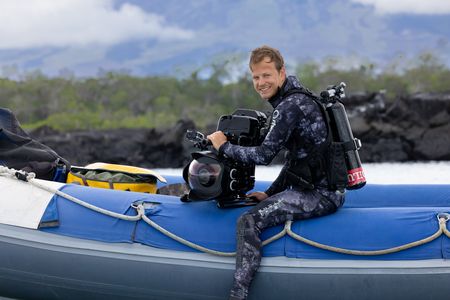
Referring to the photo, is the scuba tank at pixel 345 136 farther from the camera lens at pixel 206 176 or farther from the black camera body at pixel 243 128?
the camera lens at pixel 206 176

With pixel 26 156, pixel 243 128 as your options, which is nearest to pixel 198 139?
pixel 243 128

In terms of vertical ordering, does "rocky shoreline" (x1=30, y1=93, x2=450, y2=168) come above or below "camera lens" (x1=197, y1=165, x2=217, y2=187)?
above

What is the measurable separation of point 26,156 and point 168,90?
164 ft

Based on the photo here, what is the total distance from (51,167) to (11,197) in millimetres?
519

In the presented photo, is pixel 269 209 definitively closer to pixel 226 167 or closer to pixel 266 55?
pixel 226 167

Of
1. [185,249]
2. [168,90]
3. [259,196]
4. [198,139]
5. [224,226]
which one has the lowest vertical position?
[185,249]

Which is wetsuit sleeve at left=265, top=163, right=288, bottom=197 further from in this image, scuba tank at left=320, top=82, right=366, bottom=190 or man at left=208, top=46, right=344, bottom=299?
scuba tank at left=320, top=82, right=366, bottom=190

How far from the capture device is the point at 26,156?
451cm

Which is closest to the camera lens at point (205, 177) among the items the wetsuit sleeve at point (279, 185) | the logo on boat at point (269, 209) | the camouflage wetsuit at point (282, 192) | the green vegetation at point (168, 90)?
the camouflage wetsuit at point (282, 192)

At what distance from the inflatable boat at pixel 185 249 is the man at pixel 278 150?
77mm

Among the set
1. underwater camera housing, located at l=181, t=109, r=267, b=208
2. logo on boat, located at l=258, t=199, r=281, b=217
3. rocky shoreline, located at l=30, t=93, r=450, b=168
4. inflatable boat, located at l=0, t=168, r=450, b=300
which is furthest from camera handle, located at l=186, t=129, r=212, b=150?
rocky shoreline, located at l=30, t=93, r=450, b=168

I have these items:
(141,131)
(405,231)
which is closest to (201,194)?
(405,231)

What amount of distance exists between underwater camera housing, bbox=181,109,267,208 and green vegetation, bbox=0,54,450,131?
1637 inches

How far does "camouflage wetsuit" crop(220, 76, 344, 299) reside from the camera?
355cm
